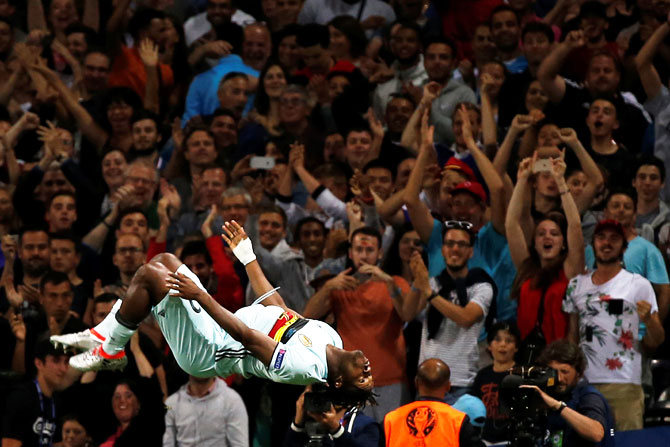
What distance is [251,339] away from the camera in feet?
26.7

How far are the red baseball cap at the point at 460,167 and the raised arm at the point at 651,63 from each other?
1903 millimetres

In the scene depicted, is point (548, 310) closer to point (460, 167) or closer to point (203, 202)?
point (460, 167)

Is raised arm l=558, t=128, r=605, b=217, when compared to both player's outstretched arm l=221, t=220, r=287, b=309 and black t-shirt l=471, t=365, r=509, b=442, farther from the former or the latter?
player's outstretched arm l=221, t=220, r=287, b=309

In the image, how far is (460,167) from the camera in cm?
1198

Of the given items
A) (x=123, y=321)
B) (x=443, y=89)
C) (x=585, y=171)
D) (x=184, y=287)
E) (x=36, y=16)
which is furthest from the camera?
(x=36, y=16)

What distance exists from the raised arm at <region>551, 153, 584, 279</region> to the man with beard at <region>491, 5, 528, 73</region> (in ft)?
9.25

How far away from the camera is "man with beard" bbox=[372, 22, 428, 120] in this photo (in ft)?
45.8

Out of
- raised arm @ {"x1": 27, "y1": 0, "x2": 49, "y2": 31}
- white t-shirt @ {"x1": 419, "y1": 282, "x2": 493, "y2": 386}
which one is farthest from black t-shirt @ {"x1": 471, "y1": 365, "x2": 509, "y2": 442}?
raised arm @ {"x1": 27, "y1": 0, "x2": 49, "y2": 31}

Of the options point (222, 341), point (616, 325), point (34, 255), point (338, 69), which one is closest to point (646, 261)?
point (616, 325)

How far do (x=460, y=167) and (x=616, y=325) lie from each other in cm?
223

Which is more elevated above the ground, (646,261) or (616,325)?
(646,261)

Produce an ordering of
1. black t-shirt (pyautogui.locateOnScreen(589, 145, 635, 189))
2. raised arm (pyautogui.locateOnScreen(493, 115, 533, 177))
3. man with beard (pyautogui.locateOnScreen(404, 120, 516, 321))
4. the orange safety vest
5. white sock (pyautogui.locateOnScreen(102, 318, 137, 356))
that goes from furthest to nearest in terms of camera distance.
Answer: raised arm (pyautogui.locateOnScreen(493, 115, 533, 177))
black t-shirt (pyautogui.locateOnScreen(589, 145, 635, 189))
man with beard (pyautogui.locateOnScreen(404, 120, 516, 321))
the orange safety vest
white sock (pyautogui.locateOnScreen(102, 318, 137, 356))

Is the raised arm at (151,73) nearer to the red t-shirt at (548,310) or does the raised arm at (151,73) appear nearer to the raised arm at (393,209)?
the raised arm at (393,209)

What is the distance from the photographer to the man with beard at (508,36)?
1362 cm
